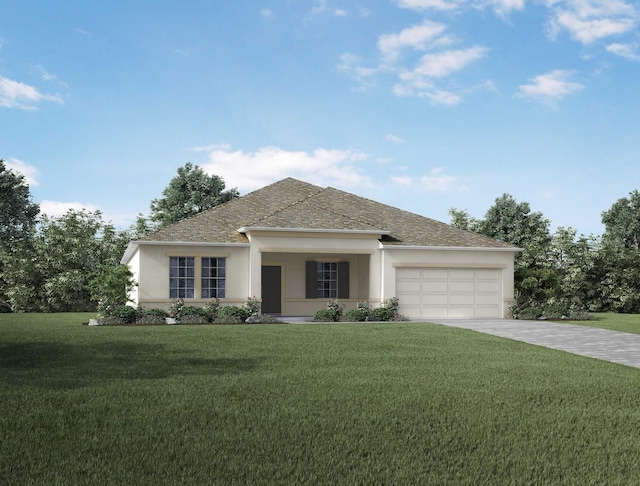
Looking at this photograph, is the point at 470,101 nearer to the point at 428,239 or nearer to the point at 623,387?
the point at 428,239

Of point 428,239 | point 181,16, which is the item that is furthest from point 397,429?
point 428,239

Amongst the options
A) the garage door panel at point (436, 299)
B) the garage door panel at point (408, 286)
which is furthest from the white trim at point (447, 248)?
the garage door panel at point (436, 299)

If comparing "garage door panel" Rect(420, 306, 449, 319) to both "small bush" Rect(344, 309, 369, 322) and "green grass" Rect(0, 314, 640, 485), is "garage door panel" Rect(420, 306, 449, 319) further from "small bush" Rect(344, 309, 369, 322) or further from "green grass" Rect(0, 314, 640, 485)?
"green grass" Rect(0, 314, 640, 485)

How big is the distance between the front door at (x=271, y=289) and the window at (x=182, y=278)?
3475 mm

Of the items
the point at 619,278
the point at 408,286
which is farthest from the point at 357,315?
the point at 619,278

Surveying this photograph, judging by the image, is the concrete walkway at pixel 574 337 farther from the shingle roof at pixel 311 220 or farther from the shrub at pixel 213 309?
the shrub at pixel 213 309

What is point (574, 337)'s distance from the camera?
19.2 metres

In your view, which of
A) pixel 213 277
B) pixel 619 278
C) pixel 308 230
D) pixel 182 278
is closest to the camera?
pixel 182 278

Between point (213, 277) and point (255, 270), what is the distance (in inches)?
66.0

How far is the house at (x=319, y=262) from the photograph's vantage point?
2552 centimetres

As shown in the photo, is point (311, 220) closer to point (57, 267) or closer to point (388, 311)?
point (388, 311)

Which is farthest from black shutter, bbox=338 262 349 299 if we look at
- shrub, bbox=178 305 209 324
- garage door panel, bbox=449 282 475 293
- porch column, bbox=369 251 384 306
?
shrub, bbox=178 305 209 324

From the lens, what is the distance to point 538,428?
24.8 feet

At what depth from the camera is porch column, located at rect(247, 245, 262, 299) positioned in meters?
25.6
